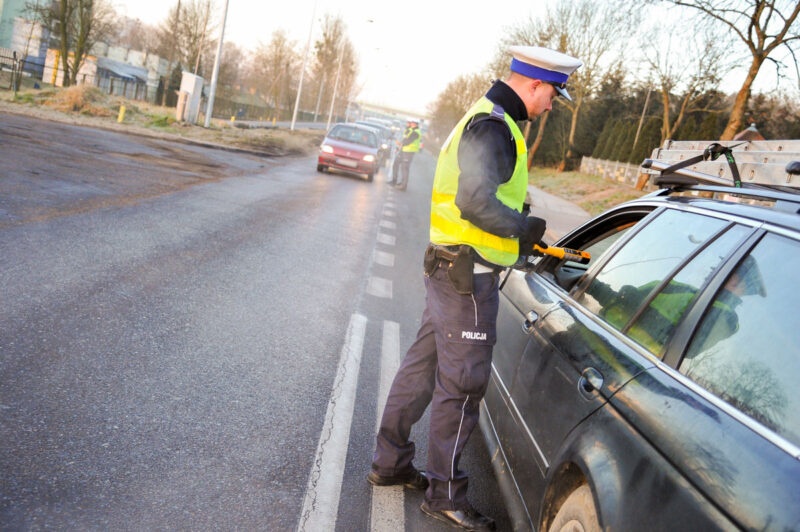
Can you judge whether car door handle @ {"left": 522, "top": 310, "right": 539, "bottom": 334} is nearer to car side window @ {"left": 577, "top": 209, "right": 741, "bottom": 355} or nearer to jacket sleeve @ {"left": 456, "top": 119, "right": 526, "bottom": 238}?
car side window @ {"left": 577, "top": 209, "right": 741, "bottom": 355}

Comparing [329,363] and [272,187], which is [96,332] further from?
[272,187]

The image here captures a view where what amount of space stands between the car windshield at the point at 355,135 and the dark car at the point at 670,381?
2035 cm

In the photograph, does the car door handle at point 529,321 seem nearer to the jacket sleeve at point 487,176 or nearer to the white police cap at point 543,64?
the jacket sleeve at point 487,176

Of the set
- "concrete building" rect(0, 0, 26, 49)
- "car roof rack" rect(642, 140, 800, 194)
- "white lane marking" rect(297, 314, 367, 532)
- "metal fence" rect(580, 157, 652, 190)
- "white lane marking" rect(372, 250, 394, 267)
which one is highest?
"concrete building" rect(0, 0, 26, 49)

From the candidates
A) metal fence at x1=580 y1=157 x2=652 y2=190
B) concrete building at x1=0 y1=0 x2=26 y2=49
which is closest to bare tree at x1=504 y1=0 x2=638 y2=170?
metal fence at x1=580 y1=157 x2=652 y2=190

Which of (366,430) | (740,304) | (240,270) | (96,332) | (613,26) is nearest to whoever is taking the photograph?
(740,304)

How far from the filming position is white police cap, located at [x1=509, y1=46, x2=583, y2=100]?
10.1 feet

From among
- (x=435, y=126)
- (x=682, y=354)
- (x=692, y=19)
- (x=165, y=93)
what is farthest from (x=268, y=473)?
(x=435, y=126)

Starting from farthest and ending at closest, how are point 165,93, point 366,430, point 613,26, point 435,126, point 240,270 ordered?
point 435,126, point 165,93, point 613,26, point 240,270, point 366,430

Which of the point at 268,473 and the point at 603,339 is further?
the point at 268,473

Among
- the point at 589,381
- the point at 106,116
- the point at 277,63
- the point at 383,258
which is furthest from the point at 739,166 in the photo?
the point at 277,63

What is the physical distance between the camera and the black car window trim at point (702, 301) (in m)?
2.22

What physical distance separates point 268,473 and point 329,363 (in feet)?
5.63

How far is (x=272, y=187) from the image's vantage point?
15.6 meters
